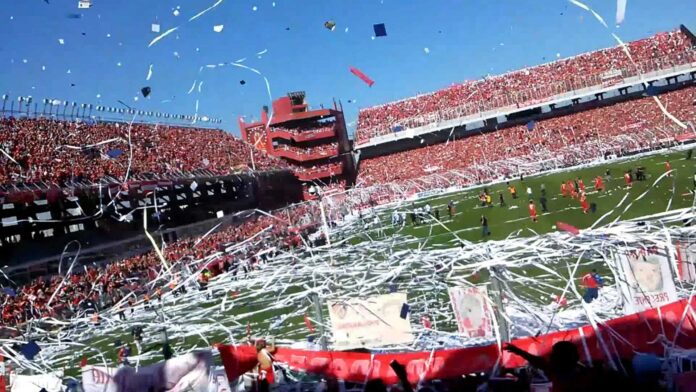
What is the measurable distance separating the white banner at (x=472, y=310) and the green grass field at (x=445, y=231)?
4.41ft

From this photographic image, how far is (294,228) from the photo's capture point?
26844 mm

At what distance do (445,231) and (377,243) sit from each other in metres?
13.5

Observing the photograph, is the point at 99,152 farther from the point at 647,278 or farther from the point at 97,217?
the point at 647,278

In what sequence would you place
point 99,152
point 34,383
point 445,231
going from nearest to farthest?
point 34,383 → point 445,231 → point 99,152

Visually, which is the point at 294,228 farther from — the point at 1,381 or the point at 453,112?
the point at 453,112

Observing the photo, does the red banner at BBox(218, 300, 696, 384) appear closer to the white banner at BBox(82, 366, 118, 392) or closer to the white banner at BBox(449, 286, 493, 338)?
the white banner at BBox(449, 286, 493, 338)

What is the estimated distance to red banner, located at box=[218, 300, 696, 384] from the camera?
20.5 ft

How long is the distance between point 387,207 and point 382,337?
3383 centimetres

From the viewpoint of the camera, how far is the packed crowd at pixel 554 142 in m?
46.7

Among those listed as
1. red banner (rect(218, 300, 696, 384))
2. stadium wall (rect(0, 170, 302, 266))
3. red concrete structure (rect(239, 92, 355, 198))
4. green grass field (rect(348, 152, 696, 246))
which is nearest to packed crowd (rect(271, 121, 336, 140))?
red concrete structure (rect(239, 92, 355, 198))

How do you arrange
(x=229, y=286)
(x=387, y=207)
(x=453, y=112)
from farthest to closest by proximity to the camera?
(x=453, y=112)
(x=387, y=207)
(x=229, y=286)

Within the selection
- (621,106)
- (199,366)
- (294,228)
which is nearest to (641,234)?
(199,366)

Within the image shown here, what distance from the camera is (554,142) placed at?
2069 inches

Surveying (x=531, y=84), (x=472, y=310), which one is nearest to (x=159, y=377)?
(x=472, y=310)
